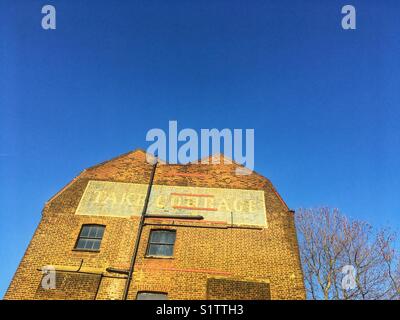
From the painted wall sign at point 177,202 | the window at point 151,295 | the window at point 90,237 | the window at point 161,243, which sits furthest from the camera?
the painted wall sign at point 177,202

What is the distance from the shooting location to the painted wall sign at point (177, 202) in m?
13.5

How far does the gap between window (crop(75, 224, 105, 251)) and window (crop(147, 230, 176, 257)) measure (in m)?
2.16

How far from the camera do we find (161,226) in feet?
43.2

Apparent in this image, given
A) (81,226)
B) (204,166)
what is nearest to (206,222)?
(204,166)

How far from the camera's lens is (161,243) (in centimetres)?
1284

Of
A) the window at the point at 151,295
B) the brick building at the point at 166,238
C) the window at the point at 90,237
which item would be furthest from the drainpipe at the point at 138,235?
the window at the point at 90,237

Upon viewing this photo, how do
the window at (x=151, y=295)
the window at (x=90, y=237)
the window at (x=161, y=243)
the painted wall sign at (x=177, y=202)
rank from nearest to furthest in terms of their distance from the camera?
the window at (x=151, y=295)
the window at (x=161, y=243)
the window at (x=90, y=237)
the painted wall sign at (x=177, y=202)

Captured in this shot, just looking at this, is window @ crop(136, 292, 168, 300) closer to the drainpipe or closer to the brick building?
the brick building

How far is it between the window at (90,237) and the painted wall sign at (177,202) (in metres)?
0.63

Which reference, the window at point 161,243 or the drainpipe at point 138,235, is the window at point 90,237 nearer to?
the drainpipe at point 138,235

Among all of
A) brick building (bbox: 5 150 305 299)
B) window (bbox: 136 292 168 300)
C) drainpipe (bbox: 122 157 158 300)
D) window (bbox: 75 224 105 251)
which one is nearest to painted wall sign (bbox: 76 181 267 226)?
brick building (bbox: 5 150 305 299)

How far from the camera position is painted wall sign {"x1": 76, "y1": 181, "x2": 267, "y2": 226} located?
13508 millimetres

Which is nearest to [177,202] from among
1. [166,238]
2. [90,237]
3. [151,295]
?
[166,238]
